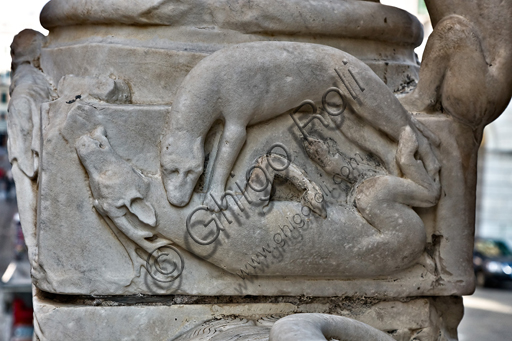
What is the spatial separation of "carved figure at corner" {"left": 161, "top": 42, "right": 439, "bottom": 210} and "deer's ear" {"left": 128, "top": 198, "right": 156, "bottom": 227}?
2.5 inches

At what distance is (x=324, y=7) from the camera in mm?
2049

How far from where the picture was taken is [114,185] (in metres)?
1.82

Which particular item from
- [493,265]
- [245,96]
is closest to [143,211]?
[245,96]

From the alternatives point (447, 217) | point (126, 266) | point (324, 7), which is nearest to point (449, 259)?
point (447, 217)

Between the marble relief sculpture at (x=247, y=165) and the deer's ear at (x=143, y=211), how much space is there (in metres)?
0.01

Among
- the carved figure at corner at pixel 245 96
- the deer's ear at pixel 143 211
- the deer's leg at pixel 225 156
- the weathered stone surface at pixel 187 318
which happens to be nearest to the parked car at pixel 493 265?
the weathered stone surface at pixel 187 318

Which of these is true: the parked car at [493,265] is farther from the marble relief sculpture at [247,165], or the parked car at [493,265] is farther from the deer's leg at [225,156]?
the deer's leg at [225,156]

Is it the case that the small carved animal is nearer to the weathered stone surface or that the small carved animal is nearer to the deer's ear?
the deer's ear

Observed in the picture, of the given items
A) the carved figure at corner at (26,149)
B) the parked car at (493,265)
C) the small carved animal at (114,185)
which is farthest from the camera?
the parked car at (493,265)

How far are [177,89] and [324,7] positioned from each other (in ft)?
1.76

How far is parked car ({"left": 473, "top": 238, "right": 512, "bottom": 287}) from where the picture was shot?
8.34m

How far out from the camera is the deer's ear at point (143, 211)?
183 centimetres

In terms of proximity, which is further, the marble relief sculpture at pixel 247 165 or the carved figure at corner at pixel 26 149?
the carved figure at corner at pixel 26 149

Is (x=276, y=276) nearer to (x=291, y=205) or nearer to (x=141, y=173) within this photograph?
(x=291, y=205)
